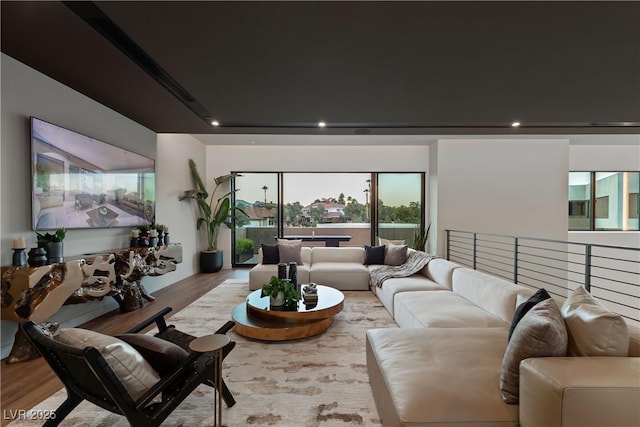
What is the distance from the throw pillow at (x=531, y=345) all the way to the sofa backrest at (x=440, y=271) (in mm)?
2119

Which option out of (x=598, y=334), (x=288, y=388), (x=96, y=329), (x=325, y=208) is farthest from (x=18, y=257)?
(x=325, y=208)

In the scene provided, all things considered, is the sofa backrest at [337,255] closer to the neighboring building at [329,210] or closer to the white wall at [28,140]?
the neighboring building at [329,210]

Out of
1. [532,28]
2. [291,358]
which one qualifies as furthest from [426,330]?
[532,28]

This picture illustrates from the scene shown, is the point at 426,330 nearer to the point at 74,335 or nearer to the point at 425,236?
the point at 74,335

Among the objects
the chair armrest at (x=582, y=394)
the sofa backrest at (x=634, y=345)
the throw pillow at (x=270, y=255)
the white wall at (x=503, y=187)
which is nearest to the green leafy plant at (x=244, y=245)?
the throw pillow at (x=270, y=255)

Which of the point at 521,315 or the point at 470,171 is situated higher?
the point at 470,171

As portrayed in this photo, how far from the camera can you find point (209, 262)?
598 cm

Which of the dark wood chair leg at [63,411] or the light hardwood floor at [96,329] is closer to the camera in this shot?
the dark wood chair leg at [63,411]

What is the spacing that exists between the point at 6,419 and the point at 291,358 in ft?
6.08

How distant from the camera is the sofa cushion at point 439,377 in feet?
4.24

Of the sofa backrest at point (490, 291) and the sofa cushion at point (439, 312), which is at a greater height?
the sofa backrest at point (490, 291)

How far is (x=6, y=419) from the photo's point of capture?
69.7 inches

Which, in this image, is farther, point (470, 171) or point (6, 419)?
point (470, 171)

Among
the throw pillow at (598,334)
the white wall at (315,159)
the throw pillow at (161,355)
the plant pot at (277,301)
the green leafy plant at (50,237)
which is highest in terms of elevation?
the white wall at (315,159)
